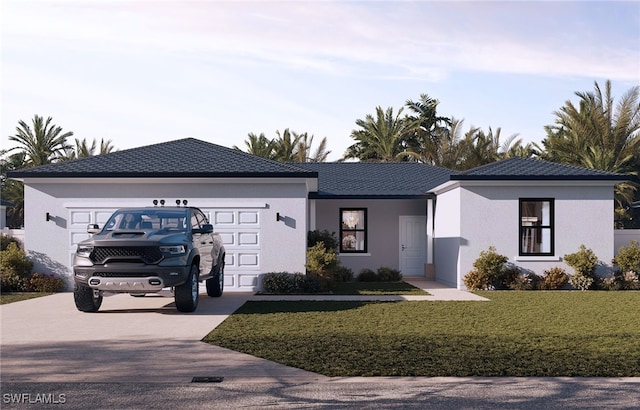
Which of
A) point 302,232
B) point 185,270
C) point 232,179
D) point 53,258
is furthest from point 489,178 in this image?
point 53,258

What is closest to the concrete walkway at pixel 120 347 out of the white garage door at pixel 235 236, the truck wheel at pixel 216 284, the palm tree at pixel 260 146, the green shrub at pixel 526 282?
the truck wheel at pixel 216 284

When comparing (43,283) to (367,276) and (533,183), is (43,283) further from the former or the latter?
(533,183)

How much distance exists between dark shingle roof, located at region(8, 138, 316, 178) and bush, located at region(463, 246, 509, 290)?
5472 millimetres

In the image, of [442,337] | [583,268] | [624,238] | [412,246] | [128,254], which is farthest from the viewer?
[412,246]

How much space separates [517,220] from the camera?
69.6 feet

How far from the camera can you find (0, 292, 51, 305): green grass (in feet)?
56.3

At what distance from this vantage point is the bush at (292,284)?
19422 mm

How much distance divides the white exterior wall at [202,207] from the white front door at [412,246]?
7.62 m

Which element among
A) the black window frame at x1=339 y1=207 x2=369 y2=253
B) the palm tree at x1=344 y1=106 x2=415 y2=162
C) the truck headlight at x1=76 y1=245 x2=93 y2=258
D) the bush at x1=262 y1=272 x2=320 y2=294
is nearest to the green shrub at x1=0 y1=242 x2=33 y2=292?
the truck headlight at x1=76 y1=245 x2=93 y2=258

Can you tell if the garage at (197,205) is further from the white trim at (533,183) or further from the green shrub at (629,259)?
the green shrub at (629,259)

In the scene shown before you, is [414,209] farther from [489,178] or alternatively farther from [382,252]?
[489,178]

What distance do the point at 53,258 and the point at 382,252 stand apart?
11775 mm

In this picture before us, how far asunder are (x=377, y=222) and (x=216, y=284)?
1016cm

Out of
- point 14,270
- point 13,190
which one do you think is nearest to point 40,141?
point 13,190
